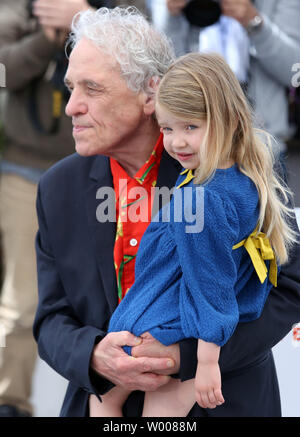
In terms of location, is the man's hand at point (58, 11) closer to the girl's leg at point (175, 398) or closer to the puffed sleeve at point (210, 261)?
the puffed sleeve at point (210, 261)

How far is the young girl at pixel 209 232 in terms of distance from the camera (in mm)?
1832

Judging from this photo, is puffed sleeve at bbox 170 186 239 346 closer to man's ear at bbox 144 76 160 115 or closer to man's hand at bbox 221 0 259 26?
man's ear at bbox 144 76 160 115

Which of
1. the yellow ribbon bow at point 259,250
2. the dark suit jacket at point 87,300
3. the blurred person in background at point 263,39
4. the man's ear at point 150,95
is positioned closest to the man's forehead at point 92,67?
the man's ear at point 150,95

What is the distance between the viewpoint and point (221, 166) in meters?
1.89

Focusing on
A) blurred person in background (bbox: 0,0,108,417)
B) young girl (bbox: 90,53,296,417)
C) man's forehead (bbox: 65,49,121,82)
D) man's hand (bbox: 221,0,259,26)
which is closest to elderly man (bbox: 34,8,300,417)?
man's forehead (bbox: 65,49,121,82)

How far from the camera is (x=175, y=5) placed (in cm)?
321

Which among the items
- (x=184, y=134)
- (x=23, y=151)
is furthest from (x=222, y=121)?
(x=23, y=151)

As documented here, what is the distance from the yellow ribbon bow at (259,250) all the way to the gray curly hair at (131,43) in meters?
0.56

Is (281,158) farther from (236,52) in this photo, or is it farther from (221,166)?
(236,52)

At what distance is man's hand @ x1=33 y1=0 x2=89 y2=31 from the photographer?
126 inches

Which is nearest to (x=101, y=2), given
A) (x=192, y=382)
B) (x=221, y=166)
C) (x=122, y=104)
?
(x=122, y=104)

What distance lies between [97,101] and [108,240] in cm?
38

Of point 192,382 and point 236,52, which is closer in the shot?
point 192,382

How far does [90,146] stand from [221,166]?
0.43 metres
